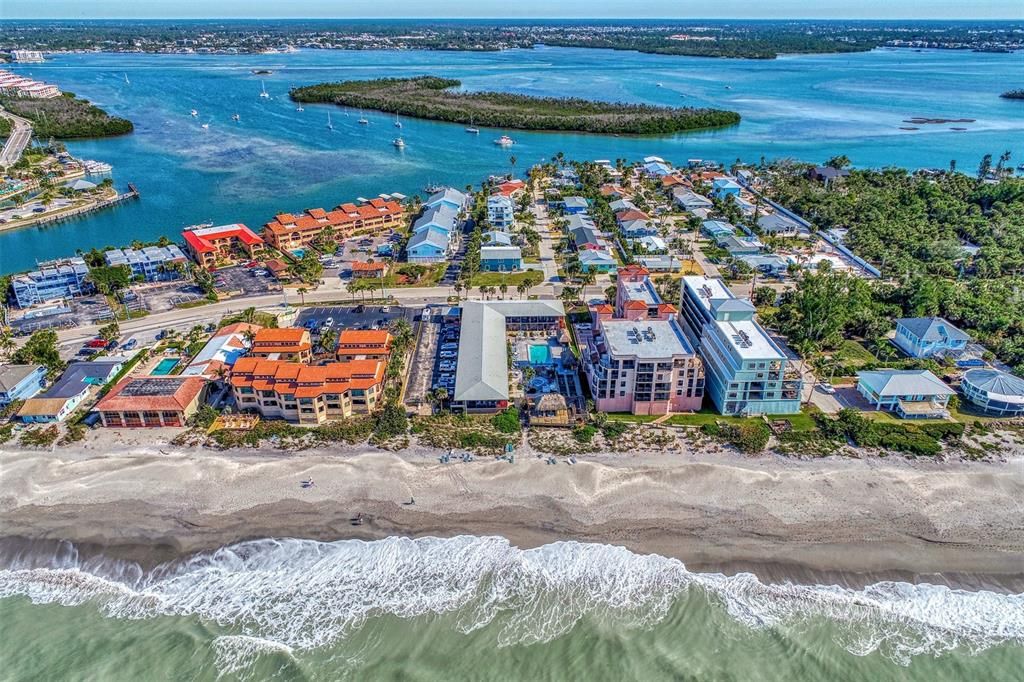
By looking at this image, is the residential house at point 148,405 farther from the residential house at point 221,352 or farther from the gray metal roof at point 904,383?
the gray metal roof at point 904,383

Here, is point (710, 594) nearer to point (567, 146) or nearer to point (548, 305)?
point (548, 305)

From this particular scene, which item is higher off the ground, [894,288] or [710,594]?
[894,288]

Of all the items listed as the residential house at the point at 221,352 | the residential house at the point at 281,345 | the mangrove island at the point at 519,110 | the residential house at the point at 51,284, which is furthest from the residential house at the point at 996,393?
the mangrove island at the point at 519,110

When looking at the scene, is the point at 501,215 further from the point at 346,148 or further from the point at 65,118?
the point at 65,118

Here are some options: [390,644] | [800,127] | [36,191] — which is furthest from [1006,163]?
[36,191]

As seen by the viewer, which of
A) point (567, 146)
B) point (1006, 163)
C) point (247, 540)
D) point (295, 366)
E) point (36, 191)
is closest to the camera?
point (247, 540)
